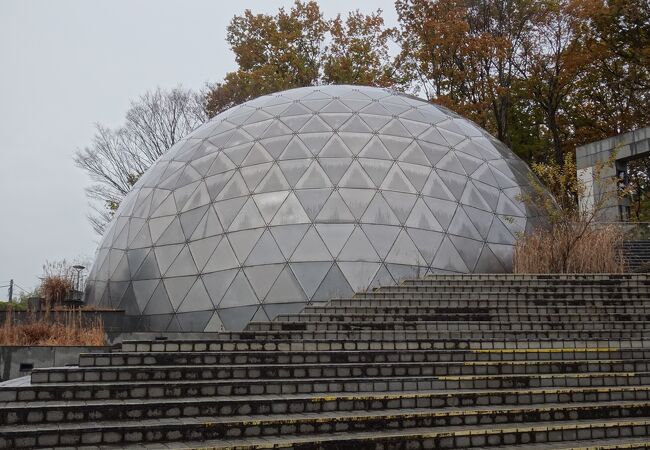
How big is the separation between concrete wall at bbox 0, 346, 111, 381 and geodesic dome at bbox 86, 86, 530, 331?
155 inches

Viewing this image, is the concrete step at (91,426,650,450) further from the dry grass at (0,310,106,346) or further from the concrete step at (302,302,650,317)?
the dry grass at (0,310,106,346)

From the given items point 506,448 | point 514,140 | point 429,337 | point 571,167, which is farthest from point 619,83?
point 506,448

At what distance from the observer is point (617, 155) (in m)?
24.5

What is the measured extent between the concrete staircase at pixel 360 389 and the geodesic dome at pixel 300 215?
4.48 meters

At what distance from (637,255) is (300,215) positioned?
10074 mm

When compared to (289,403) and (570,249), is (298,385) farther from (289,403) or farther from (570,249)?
(570,249)

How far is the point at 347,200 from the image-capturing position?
1609 centimetres

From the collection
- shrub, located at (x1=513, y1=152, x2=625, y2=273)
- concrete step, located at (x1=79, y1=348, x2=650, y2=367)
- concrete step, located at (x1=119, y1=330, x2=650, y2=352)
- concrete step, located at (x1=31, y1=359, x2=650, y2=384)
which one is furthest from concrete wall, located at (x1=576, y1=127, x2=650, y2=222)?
concrete step, located at (x1=31, y1=359, x2=650, y2=384)

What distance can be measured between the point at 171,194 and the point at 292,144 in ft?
11.9

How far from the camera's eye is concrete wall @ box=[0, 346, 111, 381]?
446 inches

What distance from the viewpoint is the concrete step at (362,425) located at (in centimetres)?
578

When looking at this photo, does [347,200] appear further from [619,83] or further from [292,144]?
[619,83]

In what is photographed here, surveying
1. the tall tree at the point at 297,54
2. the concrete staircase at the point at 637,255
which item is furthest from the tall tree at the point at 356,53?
the concrete staircase at the point at 637,255

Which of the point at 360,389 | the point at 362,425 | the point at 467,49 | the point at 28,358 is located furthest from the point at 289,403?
the point at 467,49
